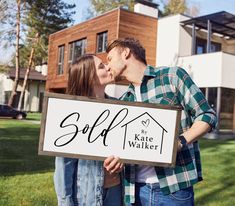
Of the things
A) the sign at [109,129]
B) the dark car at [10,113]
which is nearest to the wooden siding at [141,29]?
the dark car at [10,113]

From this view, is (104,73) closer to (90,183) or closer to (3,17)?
(90,183)

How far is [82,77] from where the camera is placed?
7.52ft

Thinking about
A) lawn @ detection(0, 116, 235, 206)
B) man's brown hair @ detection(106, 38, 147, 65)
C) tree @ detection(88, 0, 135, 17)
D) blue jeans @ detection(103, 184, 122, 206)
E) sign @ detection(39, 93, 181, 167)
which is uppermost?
tree @ detection(88, 0, 135, 17)

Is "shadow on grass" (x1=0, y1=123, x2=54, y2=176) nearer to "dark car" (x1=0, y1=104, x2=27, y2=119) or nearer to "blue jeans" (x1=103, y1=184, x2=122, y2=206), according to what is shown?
"blue jeans" (x1=103, y1=184, x2=122, y2=206)

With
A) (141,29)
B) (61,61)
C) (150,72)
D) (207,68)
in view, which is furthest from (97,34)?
(150,72)

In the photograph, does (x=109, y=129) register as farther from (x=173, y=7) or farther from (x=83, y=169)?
(x=173, y=7)

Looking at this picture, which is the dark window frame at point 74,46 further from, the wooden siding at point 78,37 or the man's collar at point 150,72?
the man's collar at point 150,72

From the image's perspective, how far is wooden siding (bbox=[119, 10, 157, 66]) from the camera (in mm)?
19625

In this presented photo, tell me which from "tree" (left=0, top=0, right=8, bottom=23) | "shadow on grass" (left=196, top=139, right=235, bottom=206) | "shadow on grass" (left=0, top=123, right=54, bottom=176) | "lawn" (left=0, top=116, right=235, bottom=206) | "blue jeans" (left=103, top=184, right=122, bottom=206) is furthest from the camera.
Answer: "tree" (left=0, top=0, right=8, bottom=23)

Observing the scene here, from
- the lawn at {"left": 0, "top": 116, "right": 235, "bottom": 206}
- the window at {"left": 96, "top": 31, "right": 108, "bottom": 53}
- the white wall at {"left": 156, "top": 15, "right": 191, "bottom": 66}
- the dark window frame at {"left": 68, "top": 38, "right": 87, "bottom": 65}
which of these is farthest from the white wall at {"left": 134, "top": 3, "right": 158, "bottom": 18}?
the lawn at {"left": 0, "top": 116, "right": 235, "bottom": 206}

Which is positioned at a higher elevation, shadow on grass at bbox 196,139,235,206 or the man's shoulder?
the man's shoulder

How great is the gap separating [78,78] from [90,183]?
67 cm

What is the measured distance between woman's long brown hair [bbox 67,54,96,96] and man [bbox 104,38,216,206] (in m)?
0.13

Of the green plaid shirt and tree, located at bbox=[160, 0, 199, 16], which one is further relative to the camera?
tree, located at bbox=[160, 0, 199, 16]
